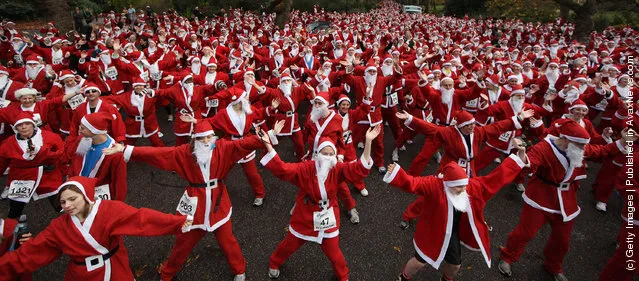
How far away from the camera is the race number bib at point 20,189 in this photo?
454cm

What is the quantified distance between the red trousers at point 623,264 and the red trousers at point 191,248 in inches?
169

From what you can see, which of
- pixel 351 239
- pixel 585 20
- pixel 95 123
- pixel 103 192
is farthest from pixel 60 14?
pixel 585 20

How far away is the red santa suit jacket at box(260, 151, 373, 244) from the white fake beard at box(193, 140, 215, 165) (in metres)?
0.62

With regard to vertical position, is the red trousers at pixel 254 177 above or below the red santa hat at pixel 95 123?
below

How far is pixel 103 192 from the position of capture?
4172mm

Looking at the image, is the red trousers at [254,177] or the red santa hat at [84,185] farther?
the red trousers at [254,177]

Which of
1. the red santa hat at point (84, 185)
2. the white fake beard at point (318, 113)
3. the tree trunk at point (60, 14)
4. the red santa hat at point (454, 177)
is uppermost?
the tree trunk at point (60, 14)

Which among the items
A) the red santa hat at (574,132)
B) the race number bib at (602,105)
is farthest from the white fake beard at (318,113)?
the race number bib at (602,105)

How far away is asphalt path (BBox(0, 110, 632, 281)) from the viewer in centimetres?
439

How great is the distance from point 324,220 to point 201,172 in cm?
151

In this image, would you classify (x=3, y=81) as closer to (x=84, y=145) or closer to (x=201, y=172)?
(x=84, y=145)

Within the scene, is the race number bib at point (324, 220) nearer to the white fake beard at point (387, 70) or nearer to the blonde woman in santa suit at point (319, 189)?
the blonde woman in santa suit at point (319, 189)

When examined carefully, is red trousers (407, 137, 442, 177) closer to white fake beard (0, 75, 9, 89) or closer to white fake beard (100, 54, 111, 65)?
white fake beard (0, 75, 9, 89)

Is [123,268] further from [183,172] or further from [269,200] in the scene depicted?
[269,200]
